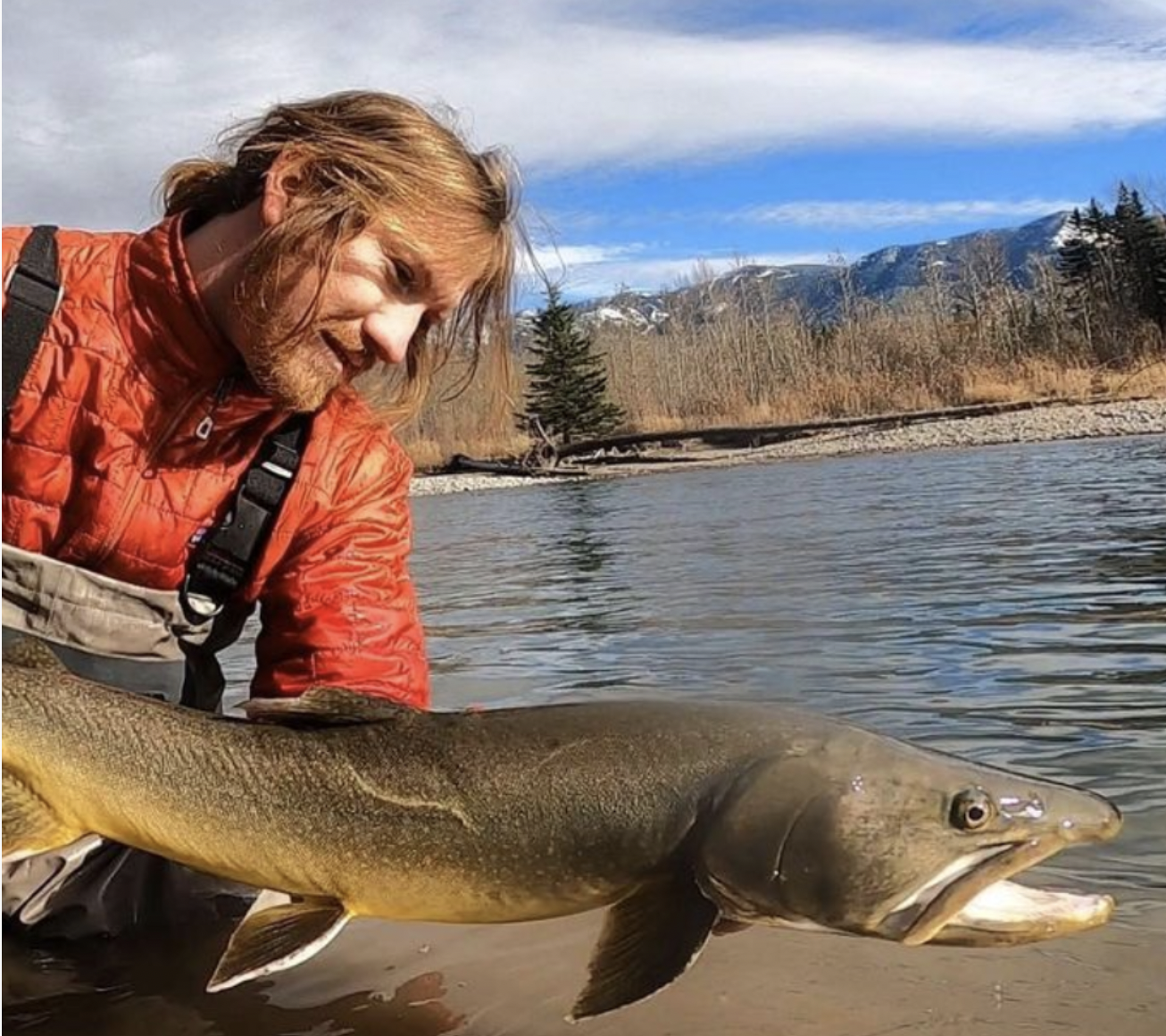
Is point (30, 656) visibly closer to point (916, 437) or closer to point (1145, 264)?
point (916, 437)

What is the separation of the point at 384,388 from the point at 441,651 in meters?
4.58

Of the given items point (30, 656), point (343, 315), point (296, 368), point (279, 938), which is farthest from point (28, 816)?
point (343, 315)

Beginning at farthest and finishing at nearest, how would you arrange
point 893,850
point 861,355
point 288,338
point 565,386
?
1. point 565,386
2. point 861,355
3. point 288,338
4. point 893,850

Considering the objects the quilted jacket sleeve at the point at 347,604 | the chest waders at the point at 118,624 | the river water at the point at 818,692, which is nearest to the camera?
the river water at the point at 818,692

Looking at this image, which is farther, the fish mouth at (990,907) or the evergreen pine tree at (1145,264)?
the evergreen pine tree at (1145,264)

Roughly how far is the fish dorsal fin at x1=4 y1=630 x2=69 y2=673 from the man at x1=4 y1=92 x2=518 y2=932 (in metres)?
0.67

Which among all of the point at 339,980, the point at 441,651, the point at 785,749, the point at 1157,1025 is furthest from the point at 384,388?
the point at 441,651

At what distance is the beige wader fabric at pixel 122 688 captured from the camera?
134 inches

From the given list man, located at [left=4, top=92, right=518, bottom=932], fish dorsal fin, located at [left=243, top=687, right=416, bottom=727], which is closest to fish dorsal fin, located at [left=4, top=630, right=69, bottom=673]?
fish dorsal fin, located at [left=243, top=687, right=416, bottom=727]

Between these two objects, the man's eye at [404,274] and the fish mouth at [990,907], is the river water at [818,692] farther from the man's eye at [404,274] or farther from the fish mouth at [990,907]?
the man's eye at [404,274]

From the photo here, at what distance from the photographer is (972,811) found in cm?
222

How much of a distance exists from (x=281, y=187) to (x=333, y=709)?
1246 mm

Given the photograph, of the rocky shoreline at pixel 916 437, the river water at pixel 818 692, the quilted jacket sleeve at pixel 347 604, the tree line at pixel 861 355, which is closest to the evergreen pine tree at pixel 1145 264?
the tree line at pixel 861 355

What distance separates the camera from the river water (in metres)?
2.99
